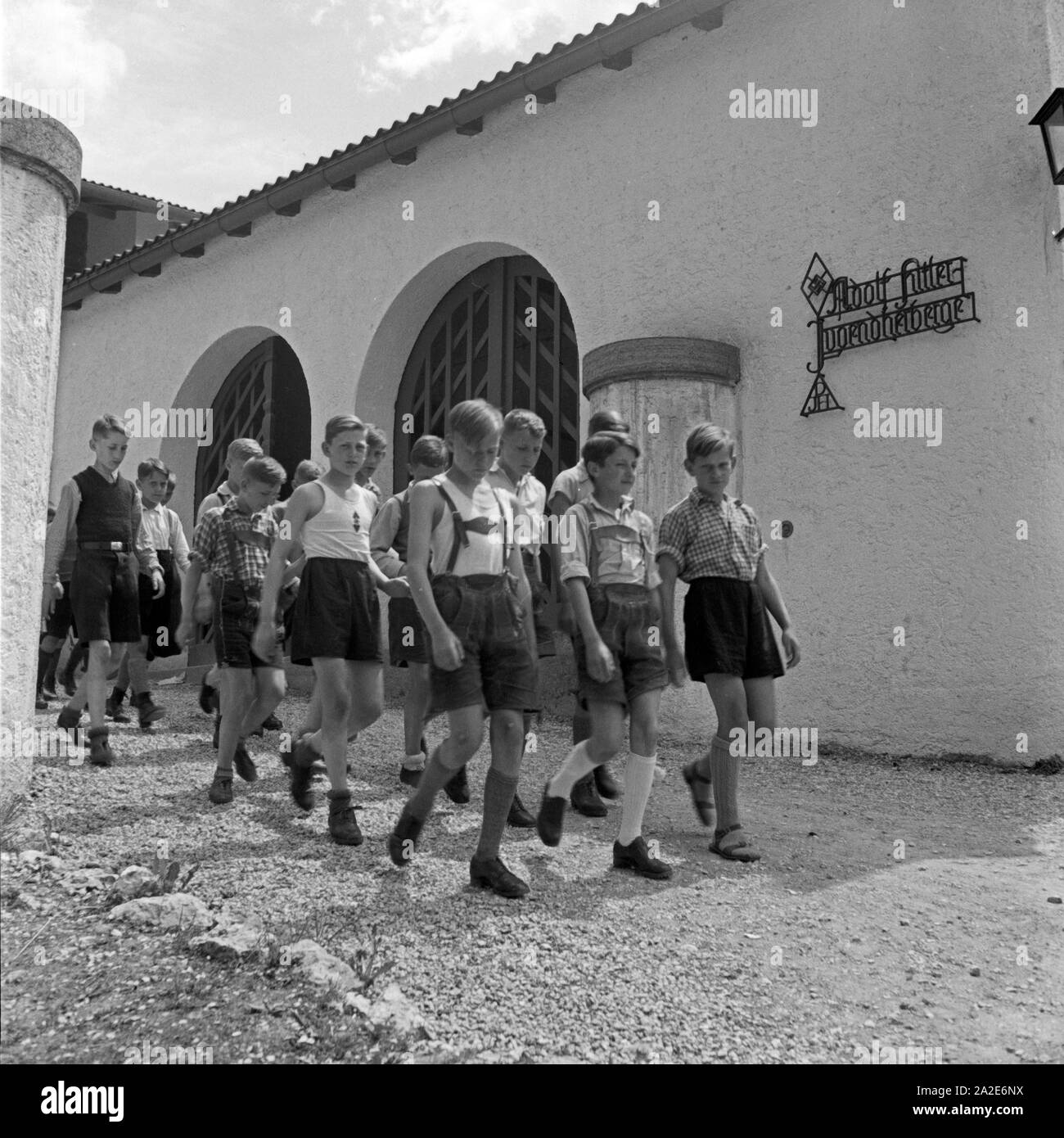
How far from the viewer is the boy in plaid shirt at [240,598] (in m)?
4.58

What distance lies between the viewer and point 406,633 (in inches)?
194

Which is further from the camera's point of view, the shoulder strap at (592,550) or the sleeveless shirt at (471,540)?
the shoulder strap at (592,550)

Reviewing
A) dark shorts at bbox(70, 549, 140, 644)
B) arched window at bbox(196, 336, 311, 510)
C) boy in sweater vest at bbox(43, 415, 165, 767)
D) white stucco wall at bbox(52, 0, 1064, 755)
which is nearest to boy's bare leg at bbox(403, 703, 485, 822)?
boy in sweater vest at bbox(43, 415, 165, 767)

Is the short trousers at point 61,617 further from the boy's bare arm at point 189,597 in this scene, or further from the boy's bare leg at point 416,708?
the boy's bare leg at point 416,708

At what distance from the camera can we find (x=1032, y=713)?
224 inches

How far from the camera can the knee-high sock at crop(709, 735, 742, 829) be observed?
3965 mm

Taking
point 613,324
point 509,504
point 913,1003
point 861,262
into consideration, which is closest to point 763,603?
point 509,504

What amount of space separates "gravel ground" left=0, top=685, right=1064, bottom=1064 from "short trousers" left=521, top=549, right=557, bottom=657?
726 mm

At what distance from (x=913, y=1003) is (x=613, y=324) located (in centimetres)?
549

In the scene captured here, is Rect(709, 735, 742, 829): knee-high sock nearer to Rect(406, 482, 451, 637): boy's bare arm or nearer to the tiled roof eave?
Rect(406, 482, 451, 637): boy's bare arm

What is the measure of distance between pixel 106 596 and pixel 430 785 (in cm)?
265

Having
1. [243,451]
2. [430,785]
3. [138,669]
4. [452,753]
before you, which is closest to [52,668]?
[138,669]

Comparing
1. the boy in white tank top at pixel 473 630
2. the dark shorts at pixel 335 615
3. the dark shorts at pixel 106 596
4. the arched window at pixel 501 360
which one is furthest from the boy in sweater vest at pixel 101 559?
the arched window at pixel 501 360
